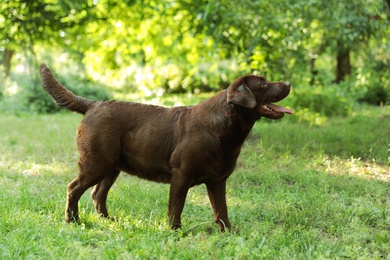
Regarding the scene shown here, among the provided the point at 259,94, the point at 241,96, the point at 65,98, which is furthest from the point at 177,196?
the point at 65,98

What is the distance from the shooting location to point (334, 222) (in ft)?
16.3

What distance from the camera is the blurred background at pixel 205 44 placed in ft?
34.4

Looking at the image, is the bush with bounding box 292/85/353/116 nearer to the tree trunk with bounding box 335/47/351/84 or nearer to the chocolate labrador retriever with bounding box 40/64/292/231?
the chocolate labrador retriever with bounding box 40/64/292/231

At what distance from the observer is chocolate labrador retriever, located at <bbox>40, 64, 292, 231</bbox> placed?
4.60m

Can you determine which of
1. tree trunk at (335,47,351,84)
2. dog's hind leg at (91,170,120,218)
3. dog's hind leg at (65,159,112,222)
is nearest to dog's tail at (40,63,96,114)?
dog's hind leg at (65,159,112,222)

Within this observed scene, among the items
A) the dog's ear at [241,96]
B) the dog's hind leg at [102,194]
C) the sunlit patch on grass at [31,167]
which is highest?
the dog's ear at [241,96]

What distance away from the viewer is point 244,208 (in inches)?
223

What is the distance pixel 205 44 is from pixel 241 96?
33.6 ft

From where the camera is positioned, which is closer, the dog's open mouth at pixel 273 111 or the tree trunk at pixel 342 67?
the dog's open mouth at pixel 273 111

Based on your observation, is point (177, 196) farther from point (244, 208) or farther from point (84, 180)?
point (244, 208)

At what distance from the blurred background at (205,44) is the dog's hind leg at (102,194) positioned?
409 centimetres

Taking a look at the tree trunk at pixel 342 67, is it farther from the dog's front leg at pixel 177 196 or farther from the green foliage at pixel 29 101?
the dog's front leg at pixel 177 196

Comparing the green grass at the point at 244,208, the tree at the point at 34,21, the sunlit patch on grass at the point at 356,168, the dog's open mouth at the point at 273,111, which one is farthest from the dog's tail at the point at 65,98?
the tree at the point at 34,21

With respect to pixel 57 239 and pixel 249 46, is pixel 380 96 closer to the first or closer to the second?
pixel 249 46
